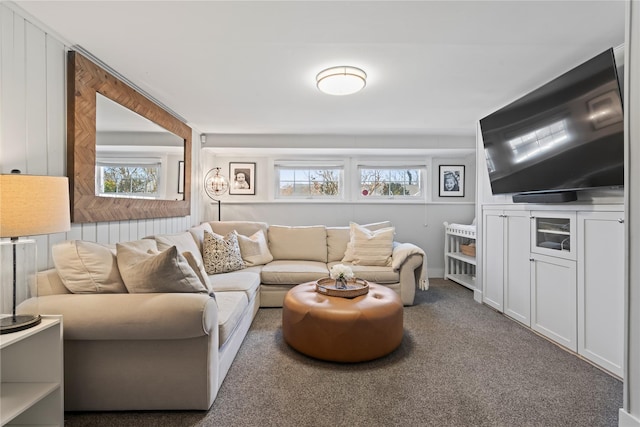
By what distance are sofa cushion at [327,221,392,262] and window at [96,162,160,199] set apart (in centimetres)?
214

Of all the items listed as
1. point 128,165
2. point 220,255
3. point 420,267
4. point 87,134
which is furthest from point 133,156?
point 420,267

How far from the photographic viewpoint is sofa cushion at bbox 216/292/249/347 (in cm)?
191

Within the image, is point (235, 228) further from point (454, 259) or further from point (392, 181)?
point (454, 259)

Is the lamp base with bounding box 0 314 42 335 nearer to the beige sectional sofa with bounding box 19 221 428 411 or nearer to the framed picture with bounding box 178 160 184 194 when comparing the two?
the beige sectional sofa with bounding box 19 221 428 411

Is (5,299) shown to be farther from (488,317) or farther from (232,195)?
(488,317)

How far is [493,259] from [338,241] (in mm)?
1805

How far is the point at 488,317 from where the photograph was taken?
3029 millimetres

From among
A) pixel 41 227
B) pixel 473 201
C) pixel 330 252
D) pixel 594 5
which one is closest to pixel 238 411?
pixel 41 227

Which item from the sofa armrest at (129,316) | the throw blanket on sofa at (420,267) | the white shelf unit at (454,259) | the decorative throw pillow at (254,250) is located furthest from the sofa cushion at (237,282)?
the white shelf unit at (454,259)

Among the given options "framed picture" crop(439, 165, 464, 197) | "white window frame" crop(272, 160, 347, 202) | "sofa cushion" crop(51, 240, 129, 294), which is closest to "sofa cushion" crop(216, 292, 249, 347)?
"sofa cushion" crop(51, 240, 129, 294)

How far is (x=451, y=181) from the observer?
4797 millimetres

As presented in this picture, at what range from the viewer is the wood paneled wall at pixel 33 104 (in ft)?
5.29

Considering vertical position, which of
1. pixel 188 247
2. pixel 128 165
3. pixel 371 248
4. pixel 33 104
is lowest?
pixel 371 248

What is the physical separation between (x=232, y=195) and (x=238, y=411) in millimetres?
3489
